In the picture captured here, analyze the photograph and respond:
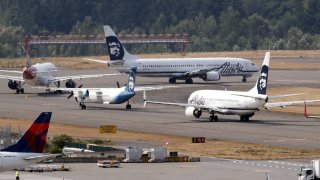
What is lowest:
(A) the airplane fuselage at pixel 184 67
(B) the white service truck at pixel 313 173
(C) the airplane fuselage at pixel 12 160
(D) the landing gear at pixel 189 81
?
(B) the white service truck at pixel 313 173

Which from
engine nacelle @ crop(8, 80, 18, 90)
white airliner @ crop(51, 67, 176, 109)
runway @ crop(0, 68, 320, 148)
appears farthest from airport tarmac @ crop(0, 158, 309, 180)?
engine nacelle @ crop(8, 80, 18, 90)

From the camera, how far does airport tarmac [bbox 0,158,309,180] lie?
75.0 m

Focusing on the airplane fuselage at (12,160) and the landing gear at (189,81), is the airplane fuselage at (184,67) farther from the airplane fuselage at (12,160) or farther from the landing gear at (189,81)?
the airplane fuselage at (12,160)

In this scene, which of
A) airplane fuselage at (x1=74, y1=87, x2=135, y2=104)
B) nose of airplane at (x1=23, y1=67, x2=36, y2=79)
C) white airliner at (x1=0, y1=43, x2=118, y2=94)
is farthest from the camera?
white airliner at (x1=0, y1=43, x2=118, y2=94)

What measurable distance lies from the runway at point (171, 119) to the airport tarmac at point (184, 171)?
11.4 meters

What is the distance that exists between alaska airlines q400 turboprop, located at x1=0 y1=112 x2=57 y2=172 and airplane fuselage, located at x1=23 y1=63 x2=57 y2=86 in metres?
81.3

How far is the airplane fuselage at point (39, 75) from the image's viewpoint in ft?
487

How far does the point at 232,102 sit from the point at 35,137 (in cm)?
4426

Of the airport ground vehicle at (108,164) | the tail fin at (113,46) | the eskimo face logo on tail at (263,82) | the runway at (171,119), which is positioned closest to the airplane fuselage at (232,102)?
the eskimo face logo on tail at (263,82)

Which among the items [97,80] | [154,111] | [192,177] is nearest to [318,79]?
[97,80]

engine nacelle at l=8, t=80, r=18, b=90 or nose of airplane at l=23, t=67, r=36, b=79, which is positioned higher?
nose of airplane at l=23, t=67, r=36, b=79

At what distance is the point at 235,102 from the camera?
109125mm

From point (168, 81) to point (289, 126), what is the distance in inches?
2648

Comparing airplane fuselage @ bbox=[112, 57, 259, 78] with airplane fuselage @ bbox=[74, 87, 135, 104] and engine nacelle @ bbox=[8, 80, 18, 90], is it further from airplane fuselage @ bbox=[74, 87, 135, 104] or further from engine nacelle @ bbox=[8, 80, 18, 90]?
airplane fuselage @ bbox=[74, 87, 135, 104]
